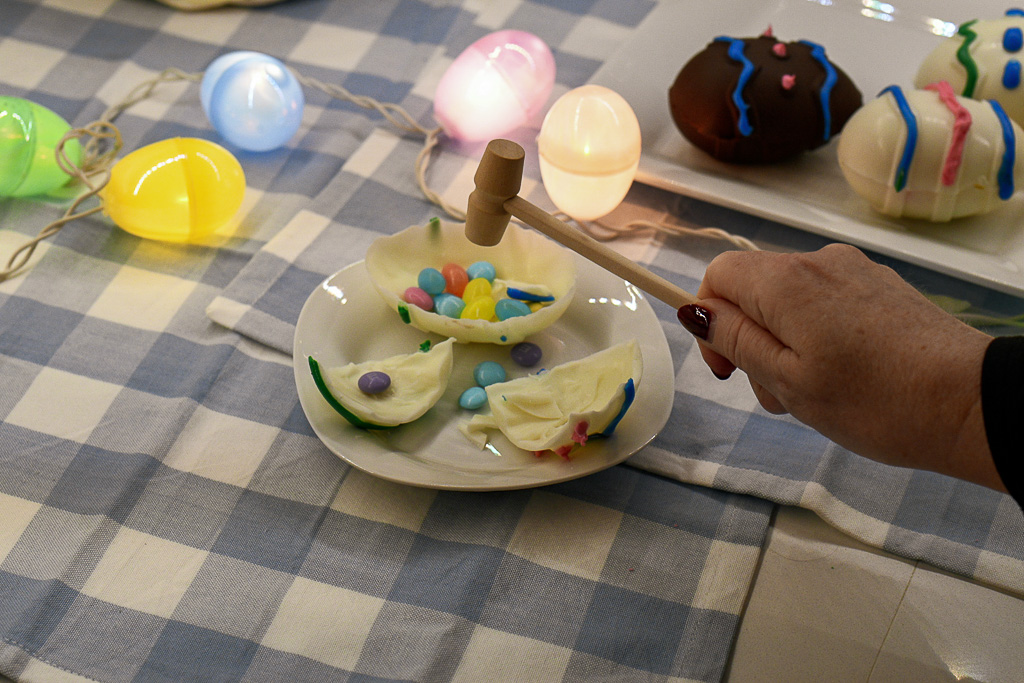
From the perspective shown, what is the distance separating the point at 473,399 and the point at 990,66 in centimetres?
78

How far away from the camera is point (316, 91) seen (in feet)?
4.17

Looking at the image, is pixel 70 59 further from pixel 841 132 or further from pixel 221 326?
pixel 841 132

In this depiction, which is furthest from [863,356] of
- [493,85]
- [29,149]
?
[29,149]

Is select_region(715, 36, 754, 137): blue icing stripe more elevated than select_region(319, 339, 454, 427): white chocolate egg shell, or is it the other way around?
select_region(715, 36, 754, 137): blue icing stripe

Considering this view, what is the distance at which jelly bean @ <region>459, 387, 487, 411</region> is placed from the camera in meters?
0.80

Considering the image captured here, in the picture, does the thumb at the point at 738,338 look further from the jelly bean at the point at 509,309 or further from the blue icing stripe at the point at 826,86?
the blue icing stripe at the point at 826,86

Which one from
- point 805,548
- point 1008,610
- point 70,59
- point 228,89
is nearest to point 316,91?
point 228,89

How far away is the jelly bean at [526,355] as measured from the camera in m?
0.85

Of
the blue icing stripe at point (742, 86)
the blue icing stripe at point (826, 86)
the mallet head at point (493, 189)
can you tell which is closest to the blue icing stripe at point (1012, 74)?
the blue icing stripe at point (826, 86)

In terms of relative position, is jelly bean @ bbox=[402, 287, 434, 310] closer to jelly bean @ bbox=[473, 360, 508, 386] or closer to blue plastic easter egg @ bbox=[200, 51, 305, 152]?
jelly bean @ bbox=[473, 360, 508, 386]

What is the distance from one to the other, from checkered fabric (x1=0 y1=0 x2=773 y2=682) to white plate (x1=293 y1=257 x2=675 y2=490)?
47 mm

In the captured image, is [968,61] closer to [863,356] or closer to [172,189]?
[863,356]

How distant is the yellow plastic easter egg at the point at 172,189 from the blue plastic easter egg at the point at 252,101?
0.34ft

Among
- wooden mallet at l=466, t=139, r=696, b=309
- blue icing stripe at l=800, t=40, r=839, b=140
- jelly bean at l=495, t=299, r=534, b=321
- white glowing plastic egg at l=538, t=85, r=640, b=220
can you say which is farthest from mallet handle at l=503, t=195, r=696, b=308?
blue icing stripe at l=800, t=40, r=839, b=140
